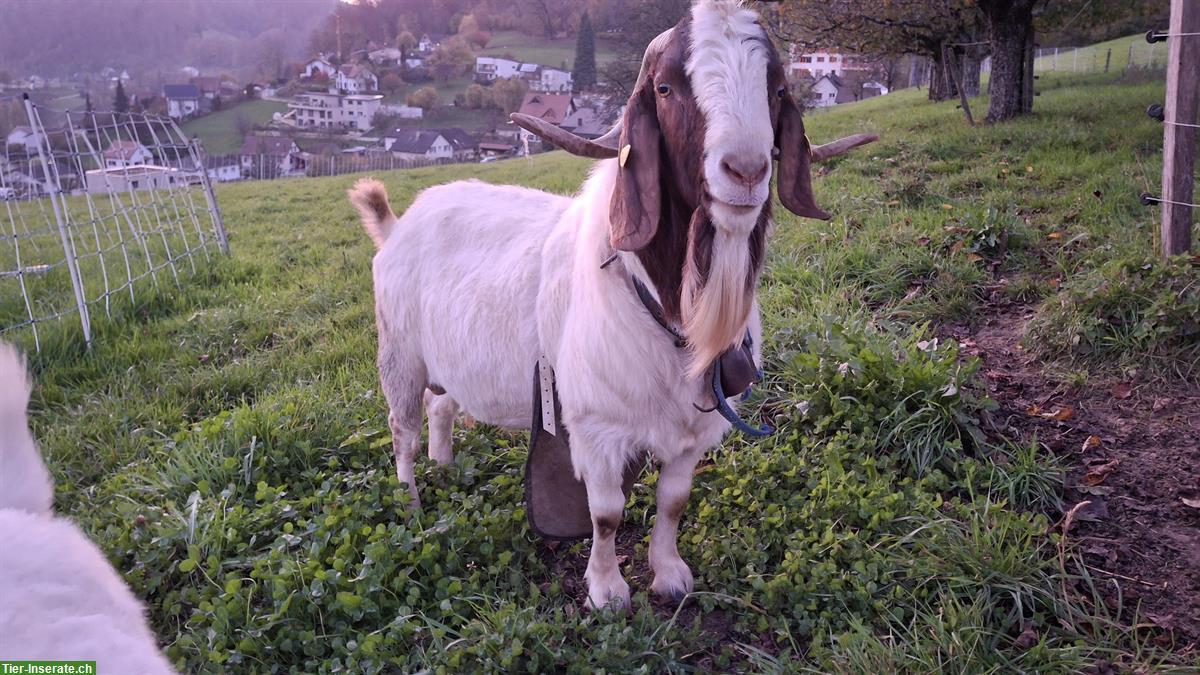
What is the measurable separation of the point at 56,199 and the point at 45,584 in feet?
16.6

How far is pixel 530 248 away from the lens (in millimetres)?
2902

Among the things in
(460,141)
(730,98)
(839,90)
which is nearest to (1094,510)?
(730,98)

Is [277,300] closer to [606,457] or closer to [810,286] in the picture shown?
[810,286]

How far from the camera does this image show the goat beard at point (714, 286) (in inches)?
82.0

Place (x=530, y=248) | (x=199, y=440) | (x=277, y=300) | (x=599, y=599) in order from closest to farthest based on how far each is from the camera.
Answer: (x=599, y=599), (x=530, y=248), (x=199, y=440), (x=277, y=300)

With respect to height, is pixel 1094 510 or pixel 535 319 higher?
pixel 535 319

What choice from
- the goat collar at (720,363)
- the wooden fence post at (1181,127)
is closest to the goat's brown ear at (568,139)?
the goat collar at (720,363)

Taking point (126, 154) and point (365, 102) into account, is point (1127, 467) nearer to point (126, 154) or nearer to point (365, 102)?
point (126, 154)

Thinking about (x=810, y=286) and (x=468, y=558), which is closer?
(x=468, y=558)

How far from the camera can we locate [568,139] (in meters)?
2.21

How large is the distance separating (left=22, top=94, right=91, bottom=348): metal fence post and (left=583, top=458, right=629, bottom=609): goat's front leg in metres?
4.24

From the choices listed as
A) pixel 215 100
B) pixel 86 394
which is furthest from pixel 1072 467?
pixel 215 100

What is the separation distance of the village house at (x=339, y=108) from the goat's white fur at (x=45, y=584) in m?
11.8

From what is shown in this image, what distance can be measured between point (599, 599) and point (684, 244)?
1.33m
